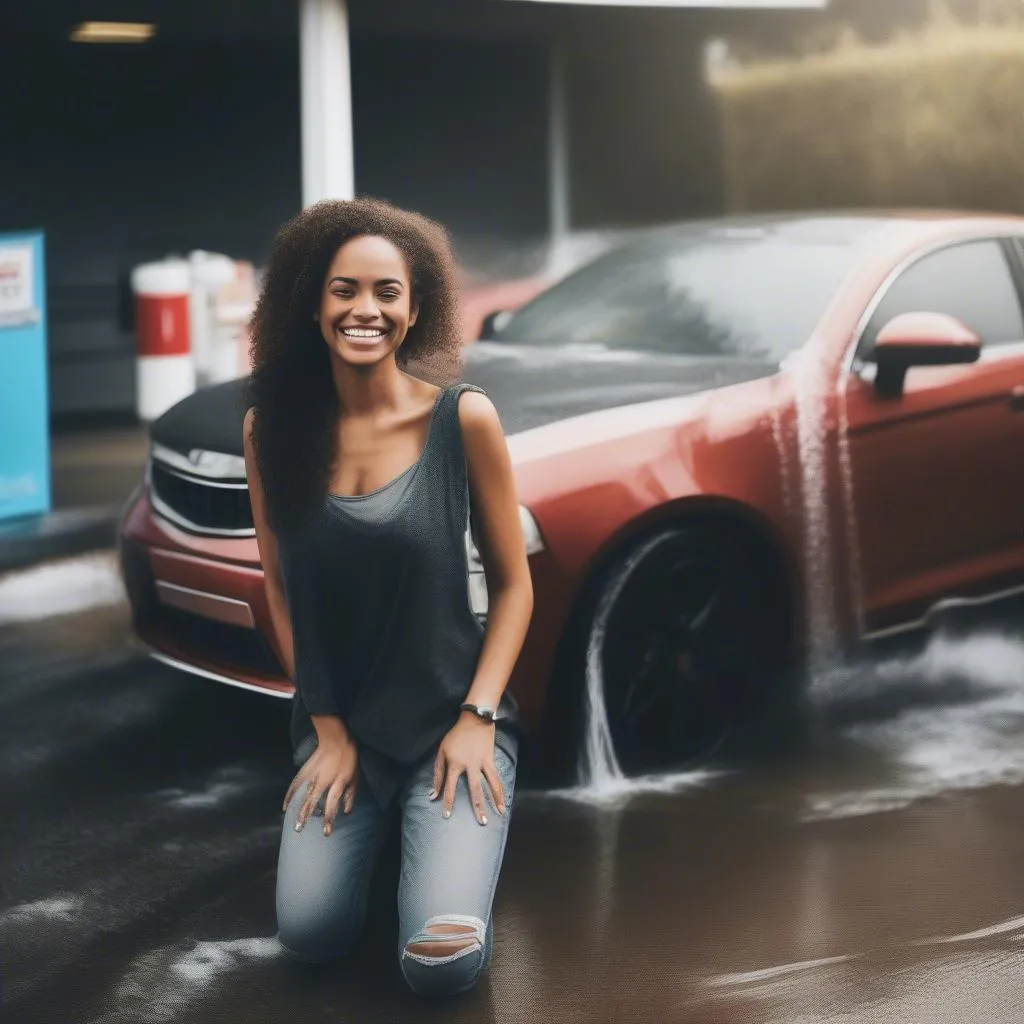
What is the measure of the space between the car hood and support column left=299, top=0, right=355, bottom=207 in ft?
10.2

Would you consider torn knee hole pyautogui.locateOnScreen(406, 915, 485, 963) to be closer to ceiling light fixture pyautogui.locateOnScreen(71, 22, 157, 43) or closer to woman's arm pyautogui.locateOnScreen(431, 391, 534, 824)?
woman's arm pyautogui.locateOnScreen(431, 391, 534, 824)

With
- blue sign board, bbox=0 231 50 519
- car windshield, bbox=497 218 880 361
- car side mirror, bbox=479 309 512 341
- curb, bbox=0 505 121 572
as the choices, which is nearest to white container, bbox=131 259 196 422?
curb, bbox=0 505 121 572

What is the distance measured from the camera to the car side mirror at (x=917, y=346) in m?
4.78

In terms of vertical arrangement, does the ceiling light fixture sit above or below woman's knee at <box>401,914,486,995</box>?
above

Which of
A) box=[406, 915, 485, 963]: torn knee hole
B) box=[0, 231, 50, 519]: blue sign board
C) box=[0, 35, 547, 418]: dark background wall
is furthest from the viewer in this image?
box=[0, 35, 547, 418]: dark background wall

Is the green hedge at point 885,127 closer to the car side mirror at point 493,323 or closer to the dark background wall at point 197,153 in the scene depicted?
the dark background wall at point 197,153

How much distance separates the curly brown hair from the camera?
3.40 m

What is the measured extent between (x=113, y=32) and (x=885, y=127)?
16.4 ft

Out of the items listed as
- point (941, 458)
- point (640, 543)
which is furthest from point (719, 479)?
point (941, 458)

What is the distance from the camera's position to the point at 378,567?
337cm

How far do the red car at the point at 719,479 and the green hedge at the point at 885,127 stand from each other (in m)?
5.49

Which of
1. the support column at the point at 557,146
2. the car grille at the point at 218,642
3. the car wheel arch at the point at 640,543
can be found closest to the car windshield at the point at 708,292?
the car wheel arch at the point at 640,543

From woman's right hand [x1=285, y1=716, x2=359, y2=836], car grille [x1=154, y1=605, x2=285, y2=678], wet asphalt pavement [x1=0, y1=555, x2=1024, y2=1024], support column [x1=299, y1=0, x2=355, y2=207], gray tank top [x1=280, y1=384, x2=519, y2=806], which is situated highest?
support column [x1=299, y1=0, x2=355, y2=207]

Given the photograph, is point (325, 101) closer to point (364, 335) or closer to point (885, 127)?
point (885, 127)
